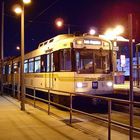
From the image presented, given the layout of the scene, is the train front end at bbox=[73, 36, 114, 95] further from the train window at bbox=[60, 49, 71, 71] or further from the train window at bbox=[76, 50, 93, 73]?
the train window at bbox=[60, 49, 71, 71]

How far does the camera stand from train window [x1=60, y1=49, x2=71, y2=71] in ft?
55.8

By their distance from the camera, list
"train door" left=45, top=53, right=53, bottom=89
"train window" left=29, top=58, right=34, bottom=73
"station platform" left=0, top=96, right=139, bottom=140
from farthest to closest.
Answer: "train window" left=29, top=58, right=34, bottom=73 < "train door" left=45, top=53, right=53, bottom=89 < "station platform" left=0, top=96, right=139, bottom=140

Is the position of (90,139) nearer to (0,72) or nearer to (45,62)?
(45,62)

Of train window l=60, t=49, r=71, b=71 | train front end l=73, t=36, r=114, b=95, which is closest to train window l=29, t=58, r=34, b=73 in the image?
train window l=60, t=49, r=71, b=71

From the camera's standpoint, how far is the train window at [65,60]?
17.0 meters

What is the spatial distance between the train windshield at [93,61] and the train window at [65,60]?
0.39m

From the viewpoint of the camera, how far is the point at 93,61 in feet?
56.9

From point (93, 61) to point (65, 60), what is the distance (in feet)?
4.41

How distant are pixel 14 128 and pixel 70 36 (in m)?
8.12

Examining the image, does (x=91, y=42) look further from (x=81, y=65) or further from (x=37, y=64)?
(x=37, y=64)

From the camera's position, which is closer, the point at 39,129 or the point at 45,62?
the point at 39,129

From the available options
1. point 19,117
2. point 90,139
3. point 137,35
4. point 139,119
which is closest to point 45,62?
point 19,117

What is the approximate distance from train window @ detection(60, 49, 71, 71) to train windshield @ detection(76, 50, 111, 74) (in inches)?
15.4

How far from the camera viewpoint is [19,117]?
1407cm
